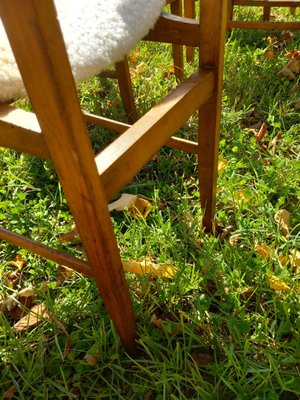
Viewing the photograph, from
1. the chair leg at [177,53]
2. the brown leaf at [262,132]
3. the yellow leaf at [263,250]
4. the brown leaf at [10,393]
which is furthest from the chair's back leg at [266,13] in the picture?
the brown leaf at [10,393]

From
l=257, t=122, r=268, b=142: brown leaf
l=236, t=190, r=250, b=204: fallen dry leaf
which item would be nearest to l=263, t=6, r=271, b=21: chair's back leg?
l=257, t=122, r=268, b=142: brown leaf

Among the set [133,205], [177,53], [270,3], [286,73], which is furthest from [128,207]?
[270,3]

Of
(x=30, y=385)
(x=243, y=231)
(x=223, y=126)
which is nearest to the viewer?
(x=30, y=385)

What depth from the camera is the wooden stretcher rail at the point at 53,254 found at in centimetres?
86

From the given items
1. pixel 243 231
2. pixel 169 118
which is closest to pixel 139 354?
pixel 243 231

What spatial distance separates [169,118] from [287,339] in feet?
1.97

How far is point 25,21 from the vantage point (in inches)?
19.6

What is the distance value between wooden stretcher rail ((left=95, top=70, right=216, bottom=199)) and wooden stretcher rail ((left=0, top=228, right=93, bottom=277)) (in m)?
0.20

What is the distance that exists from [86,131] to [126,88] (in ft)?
3.48

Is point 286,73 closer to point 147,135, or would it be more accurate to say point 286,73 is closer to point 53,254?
point 147,135

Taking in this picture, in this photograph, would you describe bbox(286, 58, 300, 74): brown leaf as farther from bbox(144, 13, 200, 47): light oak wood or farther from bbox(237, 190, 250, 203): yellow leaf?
bbox(144, 13, 200, 47): light oak wood

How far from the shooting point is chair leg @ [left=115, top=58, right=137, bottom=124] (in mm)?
1546

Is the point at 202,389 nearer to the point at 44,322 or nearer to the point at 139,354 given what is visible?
the point at 139,354

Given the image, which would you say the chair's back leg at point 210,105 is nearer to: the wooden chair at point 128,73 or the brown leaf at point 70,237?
the brown leaf at point 70,237
